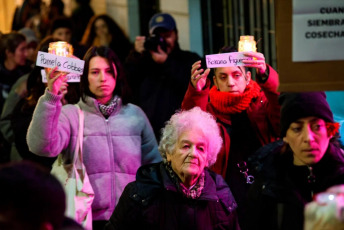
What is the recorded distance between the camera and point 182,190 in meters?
5.11

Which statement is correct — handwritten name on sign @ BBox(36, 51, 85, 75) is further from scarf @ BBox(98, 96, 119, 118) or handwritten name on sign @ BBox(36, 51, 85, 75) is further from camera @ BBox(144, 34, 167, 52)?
camera @ BBox(144, 34, 167, 52)

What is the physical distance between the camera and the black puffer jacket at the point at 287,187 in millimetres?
4352

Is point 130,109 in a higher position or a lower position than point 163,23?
lower

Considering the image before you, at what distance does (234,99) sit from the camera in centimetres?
602

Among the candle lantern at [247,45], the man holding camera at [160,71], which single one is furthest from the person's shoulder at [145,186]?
the man holding camera at [160,71]

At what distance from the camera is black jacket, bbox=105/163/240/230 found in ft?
16.4

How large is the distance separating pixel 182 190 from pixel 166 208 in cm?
15

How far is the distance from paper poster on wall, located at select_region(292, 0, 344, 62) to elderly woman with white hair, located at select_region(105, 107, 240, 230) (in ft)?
4.46

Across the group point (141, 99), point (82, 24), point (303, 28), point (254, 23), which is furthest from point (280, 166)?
point (82, 24)

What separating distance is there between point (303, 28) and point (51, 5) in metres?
10.2

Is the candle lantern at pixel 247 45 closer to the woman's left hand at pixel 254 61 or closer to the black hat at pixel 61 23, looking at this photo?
the woman's left hand at pixel 254 61

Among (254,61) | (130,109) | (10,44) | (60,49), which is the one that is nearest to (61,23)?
(10,44)

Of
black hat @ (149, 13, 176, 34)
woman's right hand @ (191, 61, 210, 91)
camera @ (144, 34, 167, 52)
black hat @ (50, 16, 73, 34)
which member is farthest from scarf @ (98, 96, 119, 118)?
black hat @ (50, 16, 73, 34)

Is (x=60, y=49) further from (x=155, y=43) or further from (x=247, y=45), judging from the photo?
(x=155, y=43)
